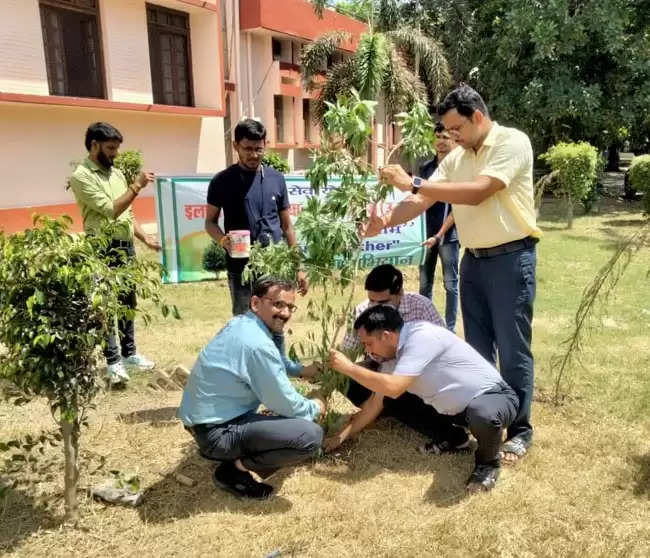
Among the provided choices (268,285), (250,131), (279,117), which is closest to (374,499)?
(268,285)

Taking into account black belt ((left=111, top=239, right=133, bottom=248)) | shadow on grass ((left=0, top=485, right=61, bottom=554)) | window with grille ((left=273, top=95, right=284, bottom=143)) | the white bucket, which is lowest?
shadow on grass ((left=0, top=485, right=61, bottom=554))

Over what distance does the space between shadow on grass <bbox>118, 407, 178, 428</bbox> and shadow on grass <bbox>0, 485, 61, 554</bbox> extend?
883 mm

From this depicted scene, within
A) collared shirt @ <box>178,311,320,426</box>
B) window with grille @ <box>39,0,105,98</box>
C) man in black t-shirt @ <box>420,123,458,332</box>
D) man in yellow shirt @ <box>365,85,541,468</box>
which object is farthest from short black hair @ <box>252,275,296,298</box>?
window with grille @ <box>39,0,105,98</box>

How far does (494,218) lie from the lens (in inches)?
116

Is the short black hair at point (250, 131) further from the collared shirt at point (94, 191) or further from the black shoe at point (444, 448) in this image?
the black shoe at point (444, 448)

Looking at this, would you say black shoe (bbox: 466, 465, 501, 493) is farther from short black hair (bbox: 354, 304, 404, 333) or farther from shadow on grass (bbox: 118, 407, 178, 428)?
shadow on grass (bbox: 118, 407, 178, 428)

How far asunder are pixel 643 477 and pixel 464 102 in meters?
2.06

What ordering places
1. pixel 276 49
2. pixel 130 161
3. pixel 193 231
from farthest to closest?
pixel 276 49 → pixel 130 161 → pixel 193 231

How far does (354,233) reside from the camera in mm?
2799

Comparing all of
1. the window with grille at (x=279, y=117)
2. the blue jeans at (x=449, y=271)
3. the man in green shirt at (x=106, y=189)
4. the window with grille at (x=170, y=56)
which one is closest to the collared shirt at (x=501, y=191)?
the blue jeans at (x=449, y=271)

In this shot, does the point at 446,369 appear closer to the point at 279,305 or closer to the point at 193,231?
the point at 279,305

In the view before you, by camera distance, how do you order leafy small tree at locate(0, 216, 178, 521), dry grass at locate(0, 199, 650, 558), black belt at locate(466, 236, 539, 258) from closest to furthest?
1. leafy small tree at locate(0, 216, 178, 521)
2. dry grass at locate(0, 199, 650, 558)
3. black belt at locate(466, 236, 539, 258)

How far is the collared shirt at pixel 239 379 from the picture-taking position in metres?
2.61

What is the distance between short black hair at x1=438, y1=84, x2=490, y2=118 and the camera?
9.29 ft
